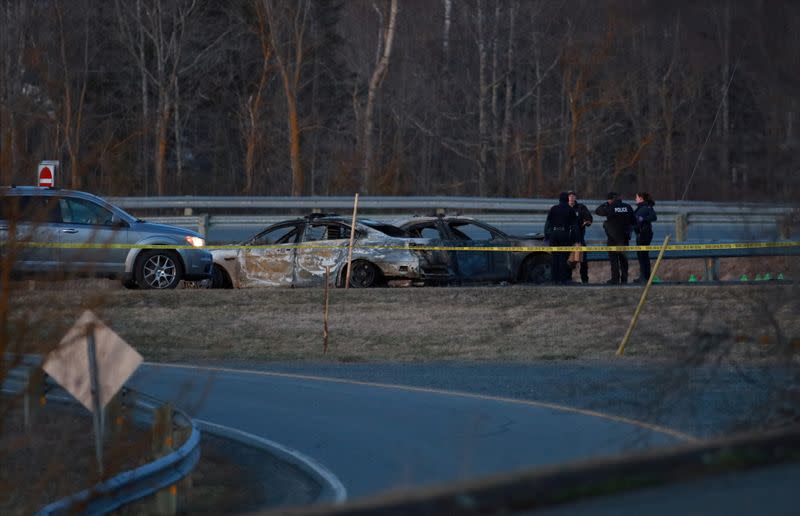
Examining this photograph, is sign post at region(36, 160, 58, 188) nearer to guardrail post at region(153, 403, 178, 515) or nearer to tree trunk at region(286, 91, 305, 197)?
tree trunk at region(286, 91, 305, 197)

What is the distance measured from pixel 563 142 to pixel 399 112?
8.86 m

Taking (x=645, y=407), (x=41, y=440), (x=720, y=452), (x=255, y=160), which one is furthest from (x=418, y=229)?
(x=255, y=160)

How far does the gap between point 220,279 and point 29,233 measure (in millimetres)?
15734

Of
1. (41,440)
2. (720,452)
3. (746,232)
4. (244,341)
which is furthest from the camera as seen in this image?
(244,341)

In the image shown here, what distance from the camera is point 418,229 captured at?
22.7 meters

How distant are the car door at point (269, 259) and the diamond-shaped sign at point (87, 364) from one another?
44.3 ft

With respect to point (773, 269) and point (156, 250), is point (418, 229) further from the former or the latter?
point (773, 269)

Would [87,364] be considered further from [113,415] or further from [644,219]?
[644,219]

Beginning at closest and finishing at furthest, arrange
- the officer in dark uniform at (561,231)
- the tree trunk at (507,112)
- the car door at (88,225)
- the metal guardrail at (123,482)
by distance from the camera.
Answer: the metal guardrail at (123,482), the car door at (88,225), the officer in dark uniform at (561,231), the tree trunk at (507,112)

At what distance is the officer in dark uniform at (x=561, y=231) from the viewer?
894 inches

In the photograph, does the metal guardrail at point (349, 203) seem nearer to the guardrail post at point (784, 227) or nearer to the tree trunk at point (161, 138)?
the tree trunk at point (161, 138)

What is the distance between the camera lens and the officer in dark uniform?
22719 mm

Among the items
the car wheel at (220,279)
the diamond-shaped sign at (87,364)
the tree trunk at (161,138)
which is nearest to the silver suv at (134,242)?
the car wheel at (220,279)

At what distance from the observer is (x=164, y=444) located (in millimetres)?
9148
